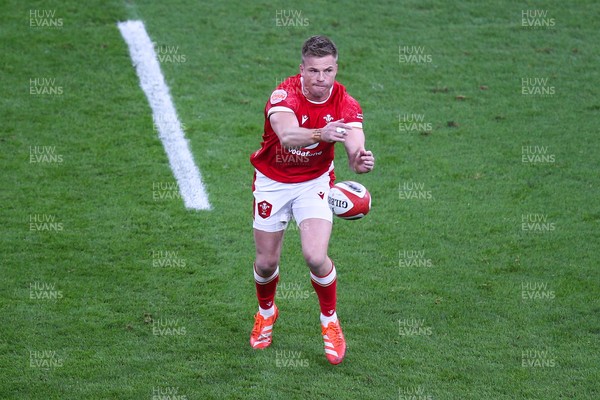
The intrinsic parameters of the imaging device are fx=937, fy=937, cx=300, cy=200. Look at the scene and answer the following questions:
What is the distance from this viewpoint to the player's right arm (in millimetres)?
6422

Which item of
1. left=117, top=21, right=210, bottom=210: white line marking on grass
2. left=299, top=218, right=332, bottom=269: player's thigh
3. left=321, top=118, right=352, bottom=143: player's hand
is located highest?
left=321, top=118, right=352, bottom=143: player's hand

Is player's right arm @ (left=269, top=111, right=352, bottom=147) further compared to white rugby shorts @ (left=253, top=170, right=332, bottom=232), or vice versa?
white rugby shorts @ (left=253, top=170, right=332, bottom=232)

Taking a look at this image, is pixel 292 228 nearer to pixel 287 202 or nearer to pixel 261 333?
pixel 261 333

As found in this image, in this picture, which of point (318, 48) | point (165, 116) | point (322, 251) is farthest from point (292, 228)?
point (318, 48)

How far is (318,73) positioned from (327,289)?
1768mm

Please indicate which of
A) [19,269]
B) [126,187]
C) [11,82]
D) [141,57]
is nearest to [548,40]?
[141,57]

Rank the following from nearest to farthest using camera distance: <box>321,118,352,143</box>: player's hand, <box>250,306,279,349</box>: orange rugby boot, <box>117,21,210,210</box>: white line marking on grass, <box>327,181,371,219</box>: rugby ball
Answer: <box>321,118,352,143</box>: player's hand, <box>327,181,371,219</box>: rugby ball, <box>250,306,279,349</box>: orange rugby boot, <box>117,21,210,210</box>: white line marking on grass

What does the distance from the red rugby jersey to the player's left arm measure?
17cm

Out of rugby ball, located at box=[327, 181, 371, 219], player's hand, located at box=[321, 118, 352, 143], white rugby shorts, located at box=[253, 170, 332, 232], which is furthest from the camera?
white rugby shorts, located at box=[253, 170, 332, 232]

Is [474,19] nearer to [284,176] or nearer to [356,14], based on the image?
[356,14]

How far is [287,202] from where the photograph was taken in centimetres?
731

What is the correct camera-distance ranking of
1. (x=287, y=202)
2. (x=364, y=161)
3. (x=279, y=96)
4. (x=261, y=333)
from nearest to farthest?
(x=364, y=161), (x=279, y=96), (x=287, y=202), (x=261, y=333)

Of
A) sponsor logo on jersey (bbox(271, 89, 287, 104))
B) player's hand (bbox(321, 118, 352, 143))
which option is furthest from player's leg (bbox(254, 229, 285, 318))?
player's hand (bbox(321, 118, 352, 143))

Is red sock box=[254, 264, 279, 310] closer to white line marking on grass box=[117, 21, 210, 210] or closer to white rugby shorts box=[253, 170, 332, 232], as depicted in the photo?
white rugby shorts box=[253, 170, 332, 232]
